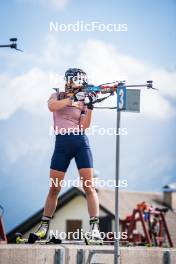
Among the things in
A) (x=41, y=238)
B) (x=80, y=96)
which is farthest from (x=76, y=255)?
(x=80, y=96)

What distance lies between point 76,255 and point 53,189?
39.7 inches

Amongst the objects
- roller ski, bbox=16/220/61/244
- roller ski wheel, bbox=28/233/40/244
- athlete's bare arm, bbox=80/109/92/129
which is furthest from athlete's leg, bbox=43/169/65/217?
athlete's bare arm, bbox=80/109/92/129

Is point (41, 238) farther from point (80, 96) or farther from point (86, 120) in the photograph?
point (80, 96)

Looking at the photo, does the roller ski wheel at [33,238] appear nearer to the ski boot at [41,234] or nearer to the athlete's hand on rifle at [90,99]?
Answer: the ski boot at [41,234]

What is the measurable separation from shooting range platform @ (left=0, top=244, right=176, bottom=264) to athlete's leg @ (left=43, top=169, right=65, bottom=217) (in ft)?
2.51

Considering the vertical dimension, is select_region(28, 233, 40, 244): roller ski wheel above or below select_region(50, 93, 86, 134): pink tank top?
below

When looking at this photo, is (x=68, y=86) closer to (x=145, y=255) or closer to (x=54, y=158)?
(x=54, y=158)

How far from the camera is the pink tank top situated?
6.08 metres

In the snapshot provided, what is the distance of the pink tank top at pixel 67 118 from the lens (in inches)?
239

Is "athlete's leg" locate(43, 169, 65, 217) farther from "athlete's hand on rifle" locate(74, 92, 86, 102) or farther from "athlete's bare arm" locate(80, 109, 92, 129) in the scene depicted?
"athlete's hand on rifle" locate(74, 92, 86, 102)

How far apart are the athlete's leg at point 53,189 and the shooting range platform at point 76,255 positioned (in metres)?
0.77

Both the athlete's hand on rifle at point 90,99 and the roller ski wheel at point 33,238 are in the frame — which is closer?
the roller ski wheel at point 33,238

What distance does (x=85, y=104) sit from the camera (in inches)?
241

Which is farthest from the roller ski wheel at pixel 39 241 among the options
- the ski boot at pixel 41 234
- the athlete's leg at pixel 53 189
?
the athlete's leg at pixel 53 189
